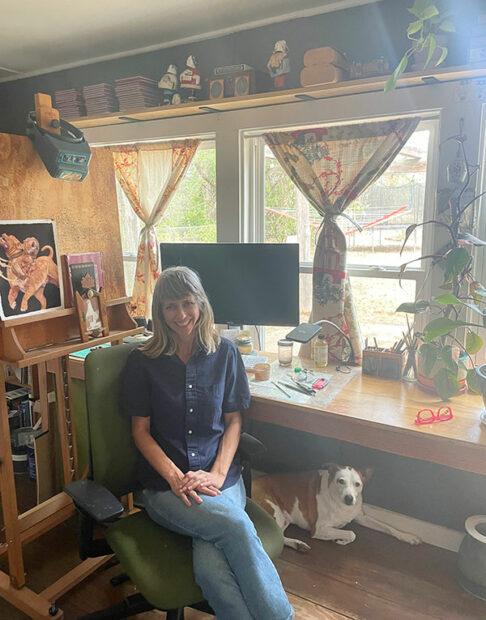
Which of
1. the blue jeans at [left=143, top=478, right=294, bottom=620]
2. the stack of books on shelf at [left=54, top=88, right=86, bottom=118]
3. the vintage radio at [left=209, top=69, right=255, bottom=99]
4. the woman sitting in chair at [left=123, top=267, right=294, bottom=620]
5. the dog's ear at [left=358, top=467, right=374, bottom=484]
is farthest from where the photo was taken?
the stack of books on shelf at [left=54, top=88, right=86, bottom=118]

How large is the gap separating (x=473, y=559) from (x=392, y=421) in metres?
0.68

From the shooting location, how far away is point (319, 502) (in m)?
2.19

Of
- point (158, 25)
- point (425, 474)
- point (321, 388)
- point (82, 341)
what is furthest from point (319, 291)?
point (158, 25)

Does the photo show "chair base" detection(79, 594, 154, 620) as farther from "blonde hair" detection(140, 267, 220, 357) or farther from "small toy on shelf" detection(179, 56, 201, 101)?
"small toy on shelf" detection(179, 56, 201, 101)

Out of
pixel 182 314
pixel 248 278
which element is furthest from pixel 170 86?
pixel 182 314

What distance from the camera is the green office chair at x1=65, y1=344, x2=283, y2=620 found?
134 centimetres

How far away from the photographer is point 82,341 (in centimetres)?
183

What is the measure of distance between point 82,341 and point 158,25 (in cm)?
165

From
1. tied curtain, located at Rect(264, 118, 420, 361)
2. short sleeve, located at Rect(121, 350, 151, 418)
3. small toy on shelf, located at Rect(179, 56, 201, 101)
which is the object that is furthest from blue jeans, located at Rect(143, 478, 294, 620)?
small toy on shelf, located at Rect(179, 56, 201, 101)

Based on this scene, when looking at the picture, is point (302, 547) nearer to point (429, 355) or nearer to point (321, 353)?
point (321, 353)

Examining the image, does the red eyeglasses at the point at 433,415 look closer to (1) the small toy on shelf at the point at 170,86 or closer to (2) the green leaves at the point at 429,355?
(2) the green leaves at the point at 429,355

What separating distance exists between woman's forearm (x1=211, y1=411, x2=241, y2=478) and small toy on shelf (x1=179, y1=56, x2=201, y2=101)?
5.40 ft

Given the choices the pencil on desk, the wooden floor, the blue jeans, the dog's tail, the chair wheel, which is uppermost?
the dog's tail

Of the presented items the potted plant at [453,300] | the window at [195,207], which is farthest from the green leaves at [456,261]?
the window at [195,207]
